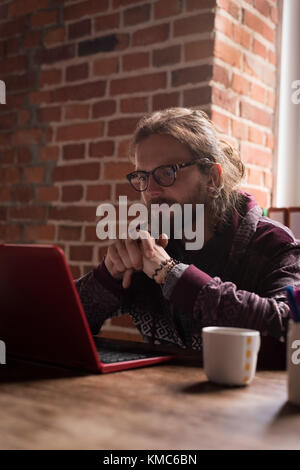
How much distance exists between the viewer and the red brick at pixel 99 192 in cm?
225

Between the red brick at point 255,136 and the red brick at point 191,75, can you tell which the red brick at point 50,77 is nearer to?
the red brick at point 191,75

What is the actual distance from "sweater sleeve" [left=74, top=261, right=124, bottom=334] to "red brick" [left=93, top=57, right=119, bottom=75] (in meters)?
1.06

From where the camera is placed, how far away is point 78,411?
70cm

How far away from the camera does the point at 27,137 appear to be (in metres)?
2.55

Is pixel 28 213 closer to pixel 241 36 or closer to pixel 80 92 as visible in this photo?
pixel 80 92

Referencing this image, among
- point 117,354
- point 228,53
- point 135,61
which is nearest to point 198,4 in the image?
point 228,53

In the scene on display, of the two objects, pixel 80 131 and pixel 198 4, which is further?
pixel 80 131

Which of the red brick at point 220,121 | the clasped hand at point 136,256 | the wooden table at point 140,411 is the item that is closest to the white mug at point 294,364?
the wooden table at point 140,411

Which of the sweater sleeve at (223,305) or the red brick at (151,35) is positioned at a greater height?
the red brick at (151,35)

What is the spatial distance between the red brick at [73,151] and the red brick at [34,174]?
0.15 m

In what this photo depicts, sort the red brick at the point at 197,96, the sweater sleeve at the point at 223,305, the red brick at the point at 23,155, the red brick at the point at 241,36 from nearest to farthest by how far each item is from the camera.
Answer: the sweater sleeve at the point at 223,305 → the red brick at the point at 197,96 → the red brick at the point at 241,36 → the red brick at the point at 23,155

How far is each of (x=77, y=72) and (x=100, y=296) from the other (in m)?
1.26
